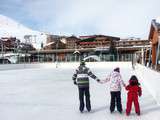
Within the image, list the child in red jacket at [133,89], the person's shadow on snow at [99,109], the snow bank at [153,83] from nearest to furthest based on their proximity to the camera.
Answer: the child in red jacket at [133,89] → the person's shadow on snow at [99,109] → the snow bank at [153,83]

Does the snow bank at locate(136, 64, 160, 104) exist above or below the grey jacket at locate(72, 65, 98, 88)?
below

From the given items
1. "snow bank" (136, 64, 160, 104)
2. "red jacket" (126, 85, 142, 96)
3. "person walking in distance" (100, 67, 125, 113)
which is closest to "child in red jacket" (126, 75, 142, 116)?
"red jacket" (126, 85, 142, 96)

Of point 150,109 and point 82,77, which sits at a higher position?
point 82,77

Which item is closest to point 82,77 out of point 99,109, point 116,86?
point 116,86

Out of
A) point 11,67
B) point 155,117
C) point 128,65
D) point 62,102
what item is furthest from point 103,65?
point 155,117

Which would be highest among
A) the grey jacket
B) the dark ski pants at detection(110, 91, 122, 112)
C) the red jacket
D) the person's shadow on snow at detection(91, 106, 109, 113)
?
the grey jacket

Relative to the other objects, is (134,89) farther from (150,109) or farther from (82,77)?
(82,77)

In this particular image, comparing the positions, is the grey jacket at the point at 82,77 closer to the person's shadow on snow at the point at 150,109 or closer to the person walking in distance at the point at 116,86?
the person walking in distance at the point at 116,86

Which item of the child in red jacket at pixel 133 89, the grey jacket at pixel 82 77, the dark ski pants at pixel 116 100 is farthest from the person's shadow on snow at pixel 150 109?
the grey jacket at pixel 82 77

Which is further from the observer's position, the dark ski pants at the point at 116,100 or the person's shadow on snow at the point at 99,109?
the person's shadow on snow at the point at 99,109

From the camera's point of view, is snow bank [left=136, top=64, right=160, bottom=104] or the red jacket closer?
the red jacket

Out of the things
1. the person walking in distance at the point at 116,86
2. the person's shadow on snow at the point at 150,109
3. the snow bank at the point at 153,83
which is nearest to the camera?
the person walking in distance at the point at 116,86

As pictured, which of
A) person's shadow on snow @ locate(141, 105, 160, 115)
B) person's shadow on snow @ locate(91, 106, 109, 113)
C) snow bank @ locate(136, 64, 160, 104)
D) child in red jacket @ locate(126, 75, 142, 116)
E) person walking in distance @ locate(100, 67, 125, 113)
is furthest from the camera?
snow bank @ locate(136, 64, 160, 104)

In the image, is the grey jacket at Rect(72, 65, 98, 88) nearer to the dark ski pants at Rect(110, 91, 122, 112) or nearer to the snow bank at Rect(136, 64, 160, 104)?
the dark ski pants at Rect(110, 91, 122, 112)
